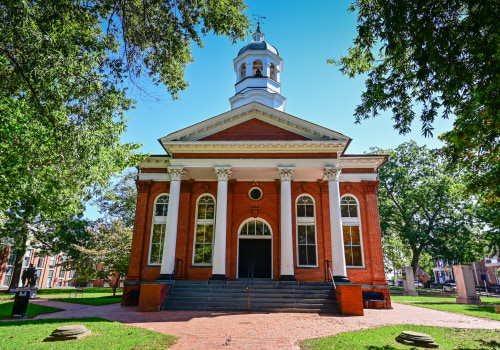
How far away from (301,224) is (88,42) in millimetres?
13922

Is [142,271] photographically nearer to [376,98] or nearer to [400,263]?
[376,98]

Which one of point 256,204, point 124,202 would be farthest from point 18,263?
point 256,204

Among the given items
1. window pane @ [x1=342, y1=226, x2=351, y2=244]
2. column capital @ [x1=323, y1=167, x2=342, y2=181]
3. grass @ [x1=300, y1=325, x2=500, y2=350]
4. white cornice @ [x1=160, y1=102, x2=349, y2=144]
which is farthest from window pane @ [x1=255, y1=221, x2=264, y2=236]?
grass @ [x1=300, y1=325, x2=500, y2=350]

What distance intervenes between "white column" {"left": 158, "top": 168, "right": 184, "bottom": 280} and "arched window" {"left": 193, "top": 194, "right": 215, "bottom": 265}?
247 cm

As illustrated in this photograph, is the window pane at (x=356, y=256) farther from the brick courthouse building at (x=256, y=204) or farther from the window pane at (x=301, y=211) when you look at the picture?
the window pane at (x=301, y=211)

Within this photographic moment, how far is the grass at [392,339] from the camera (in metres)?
6.36

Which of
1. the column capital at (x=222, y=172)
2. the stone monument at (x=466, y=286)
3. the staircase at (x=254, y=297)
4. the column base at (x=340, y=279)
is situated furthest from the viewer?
the stone monument at (x=466, y=286)

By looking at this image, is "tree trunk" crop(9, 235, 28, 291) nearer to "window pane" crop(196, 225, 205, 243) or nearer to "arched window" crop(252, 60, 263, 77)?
"window pane" crop(196, 225, 205, 243)

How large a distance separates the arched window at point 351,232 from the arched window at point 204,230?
7.76 metres

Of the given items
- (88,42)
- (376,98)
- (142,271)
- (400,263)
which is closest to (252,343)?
(376,98)

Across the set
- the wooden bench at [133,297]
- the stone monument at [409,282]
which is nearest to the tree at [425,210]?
the stone monument at [409,282]

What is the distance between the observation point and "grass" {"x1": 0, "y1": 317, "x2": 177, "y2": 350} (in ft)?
20.6

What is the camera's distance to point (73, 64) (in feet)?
21.6

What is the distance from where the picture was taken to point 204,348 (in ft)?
20.9
